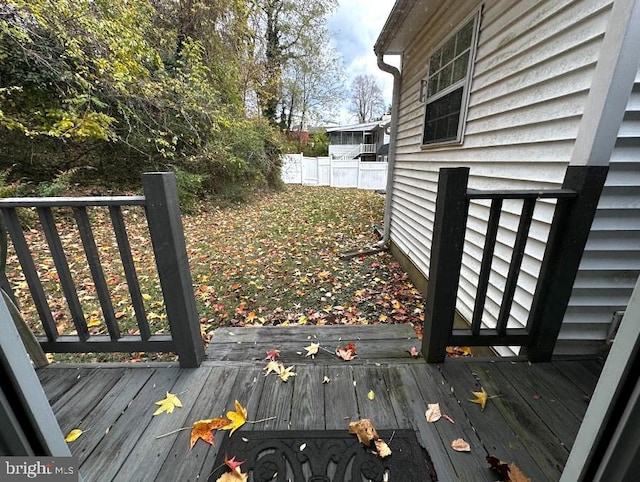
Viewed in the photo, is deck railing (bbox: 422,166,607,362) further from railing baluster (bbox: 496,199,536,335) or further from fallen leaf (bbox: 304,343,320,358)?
fallen leaf (bbox: 304,343,320,358)

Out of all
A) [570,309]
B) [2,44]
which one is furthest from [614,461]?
[2,44]

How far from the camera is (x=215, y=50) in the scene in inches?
302

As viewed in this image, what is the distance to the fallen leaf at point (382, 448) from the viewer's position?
1.21m

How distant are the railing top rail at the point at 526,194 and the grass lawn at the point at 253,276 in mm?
1796

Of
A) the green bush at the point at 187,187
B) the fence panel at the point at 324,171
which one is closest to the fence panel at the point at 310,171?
the fence panel at the point at 324,171

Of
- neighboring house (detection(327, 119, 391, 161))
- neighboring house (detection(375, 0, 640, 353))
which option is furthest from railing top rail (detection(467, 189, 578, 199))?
neighboring house (detection(327, 119, 391, 161))

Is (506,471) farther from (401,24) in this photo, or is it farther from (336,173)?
(336,173)

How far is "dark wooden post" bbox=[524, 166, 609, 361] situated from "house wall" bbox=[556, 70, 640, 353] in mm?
173

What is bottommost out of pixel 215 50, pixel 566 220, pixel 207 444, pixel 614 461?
pixel 207 444

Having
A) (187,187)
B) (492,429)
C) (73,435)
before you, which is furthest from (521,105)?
(187,187)

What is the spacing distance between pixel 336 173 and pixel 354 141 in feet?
43.7

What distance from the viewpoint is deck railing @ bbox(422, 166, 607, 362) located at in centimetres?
147

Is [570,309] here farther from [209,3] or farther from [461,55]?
[209,3]

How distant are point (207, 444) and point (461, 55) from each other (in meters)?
3.80
